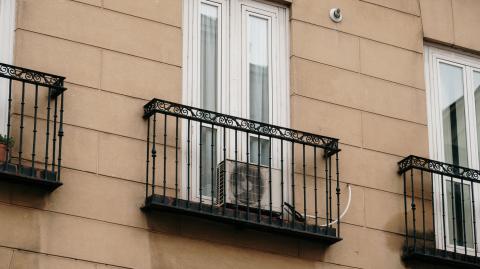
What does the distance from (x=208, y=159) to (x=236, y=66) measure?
4.60 feet

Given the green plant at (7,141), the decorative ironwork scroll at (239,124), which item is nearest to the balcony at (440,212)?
the decorative ironwork scroll at (239,124)

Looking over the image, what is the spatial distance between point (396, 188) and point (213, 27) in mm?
3221

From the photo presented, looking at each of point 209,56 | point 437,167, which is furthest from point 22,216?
point 437,167

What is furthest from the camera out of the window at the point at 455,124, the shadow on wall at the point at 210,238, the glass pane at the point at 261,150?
the window at the point at 455,124

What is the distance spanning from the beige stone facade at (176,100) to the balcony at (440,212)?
0.17 meters

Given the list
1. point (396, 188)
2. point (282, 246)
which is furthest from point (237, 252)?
point (396, 188)

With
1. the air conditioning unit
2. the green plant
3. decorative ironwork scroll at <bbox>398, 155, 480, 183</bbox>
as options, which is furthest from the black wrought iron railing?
the green plant

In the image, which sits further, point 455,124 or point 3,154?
point 455,124

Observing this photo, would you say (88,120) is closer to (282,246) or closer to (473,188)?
(282,246)

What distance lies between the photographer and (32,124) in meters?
15.3

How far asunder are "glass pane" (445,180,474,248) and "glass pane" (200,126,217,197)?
356cm

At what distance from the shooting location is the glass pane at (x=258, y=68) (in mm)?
17391

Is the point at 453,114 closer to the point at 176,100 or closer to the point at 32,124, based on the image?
the point at 176,100

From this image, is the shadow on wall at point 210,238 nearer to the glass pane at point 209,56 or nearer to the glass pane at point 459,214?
the glass pane at point 209,56
